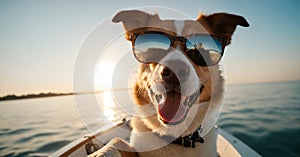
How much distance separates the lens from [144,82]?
2895 millimetres

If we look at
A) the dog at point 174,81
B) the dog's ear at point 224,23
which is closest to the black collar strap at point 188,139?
the dog at point 174,81

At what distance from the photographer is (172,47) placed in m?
2.95

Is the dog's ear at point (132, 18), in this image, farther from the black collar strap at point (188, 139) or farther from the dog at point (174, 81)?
the black collar strap at point (188, 139)

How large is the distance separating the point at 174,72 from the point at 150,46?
2.81 ft

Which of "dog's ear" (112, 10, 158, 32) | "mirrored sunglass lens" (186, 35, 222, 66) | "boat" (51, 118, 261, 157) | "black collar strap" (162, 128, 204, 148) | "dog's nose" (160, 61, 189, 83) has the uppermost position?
"dog's ear" (112, 10, 158, 32)

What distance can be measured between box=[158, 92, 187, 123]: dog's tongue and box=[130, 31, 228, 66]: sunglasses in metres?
0.66

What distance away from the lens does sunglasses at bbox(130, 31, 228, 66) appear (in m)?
2.83

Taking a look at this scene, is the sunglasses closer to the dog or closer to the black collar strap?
the dog

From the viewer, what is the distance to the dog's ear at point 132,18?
9.31 feet

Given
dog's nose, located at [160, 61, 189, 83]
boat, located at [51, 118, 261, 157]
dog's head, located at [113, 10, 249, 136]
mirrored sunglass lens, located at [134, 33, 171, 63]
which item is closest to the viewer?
dog's nose, located at [160, 61, 189, 83]

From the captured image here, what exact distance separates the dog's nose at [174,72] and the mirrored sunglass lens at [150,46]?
626 millimetres

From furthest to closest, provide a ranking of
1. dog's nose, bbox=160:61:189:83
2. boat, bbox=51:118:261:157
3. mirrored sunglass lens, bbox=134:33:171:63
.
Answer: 1. boat, bbox=51:118:261:157
2. mirrored sunglass lens, bbox=134:33:171:63
3. dog's nose, bbox=160:61:189:83

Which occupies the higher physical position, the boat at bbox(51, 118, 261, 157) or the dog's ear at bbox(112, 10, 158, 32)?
the dog's ear at bbox(112, 10, 158, 32)

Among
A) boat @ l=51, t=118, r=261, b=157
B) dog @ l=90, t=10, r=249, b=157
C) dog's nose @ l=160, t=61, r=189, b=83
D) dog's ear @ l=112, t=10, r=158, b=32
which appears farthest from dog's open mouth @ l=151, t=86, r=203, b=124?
boat @ l=51, t=118, r=261, b=157
